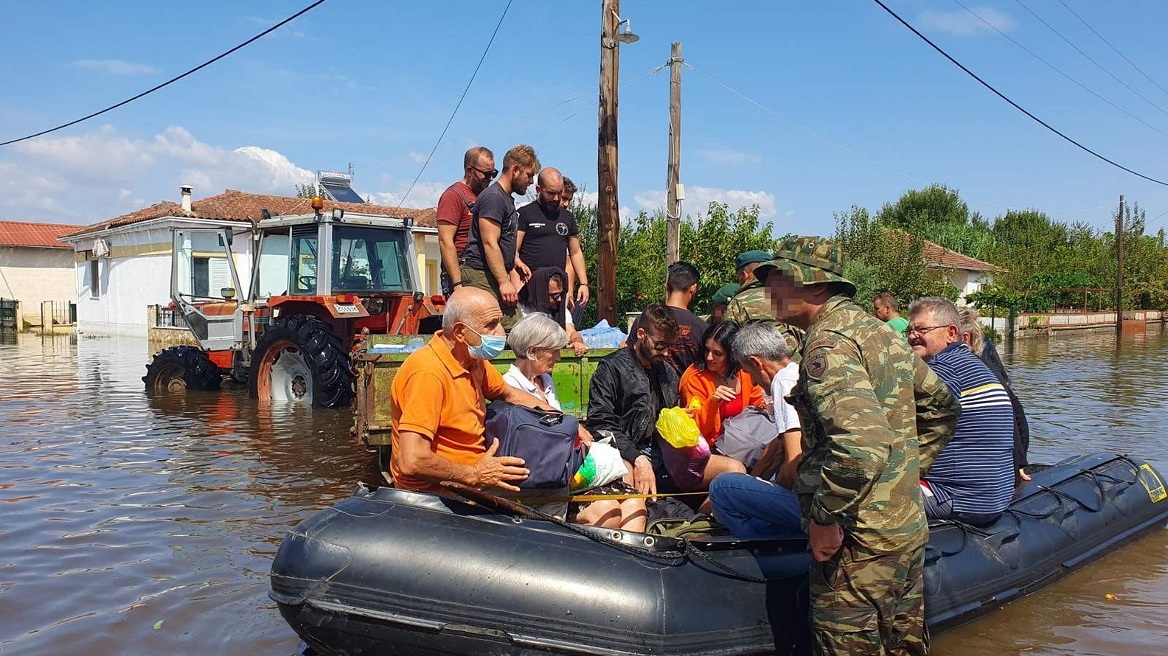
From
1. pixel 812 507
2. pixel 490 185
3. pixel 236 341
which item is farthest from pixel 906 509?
pixel 236 341

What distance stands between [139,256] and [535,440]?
84.9ft

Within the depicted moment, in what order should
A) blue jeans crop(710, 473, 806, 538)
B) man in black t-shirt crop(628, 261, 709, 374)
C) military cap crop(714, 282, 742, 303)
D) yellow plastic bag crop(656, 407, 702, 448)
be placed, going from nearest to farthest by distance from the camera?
blue jeans crop(710, 473, 806, 538)
yellow plastic bag crop(656, 407, 702, 448)
man in black t-shirt crop(628, 261, 709, 374)
military cap crop(714, 282, 742, 303)

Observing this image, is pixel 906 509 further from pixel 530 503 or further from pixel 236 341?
pixel 236 341

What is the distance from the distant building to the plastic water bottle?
112 feet

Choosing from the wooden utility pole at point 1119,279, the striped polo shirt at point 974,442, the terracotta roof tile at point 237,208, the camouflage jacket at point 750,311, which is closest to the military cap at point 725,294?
the camouflage jacket at point 750,311

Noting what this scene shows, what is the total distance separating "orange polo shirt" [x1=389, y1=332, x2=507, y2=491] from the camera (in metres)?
3.57

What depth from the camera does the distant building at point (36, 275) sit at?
33188 millimetres

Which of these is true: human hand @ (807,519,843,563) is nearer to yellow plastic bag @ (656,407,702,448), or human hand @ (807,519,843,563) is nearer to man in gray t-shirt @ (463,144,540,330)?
yellow plastic bag @ (656,407,702,448)

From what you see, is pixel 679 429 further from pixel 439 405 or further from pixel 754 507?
pixel 439 405

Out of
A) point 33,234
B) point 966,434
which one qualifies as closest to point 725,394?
point 966,434

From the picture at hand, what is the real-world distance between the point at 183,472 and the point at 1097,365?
18.3m

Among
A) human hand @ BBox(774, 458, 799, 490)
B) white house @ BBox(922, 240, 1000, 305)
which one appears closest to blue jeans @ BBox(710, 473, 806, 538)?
human hand @ BBox(774, 458, 799, 490)

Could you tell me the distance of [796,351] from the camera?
502 centimetres

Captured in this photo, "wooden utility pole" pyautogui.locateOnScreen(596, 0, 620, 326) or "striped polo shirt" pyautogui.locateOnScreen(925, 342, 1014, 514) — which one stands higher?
"wooden utility pole" pyautogui.locateOnScreen(596, 0, 620, 326)
